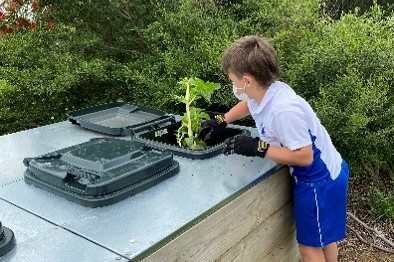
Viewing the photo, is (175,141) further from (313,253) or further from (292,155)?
(313,253)

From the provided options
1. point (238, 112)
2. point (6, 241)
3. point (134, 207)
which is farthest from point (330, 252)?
point (6, 241)

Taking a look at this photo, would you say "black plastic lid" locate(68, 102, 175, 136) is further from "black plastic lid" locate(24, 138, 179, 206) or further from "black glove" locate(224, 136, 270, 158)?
"black glove" locate(224, 136, 270, 158)

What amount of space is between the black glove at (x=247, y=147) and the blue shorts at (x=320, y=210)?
308 mm

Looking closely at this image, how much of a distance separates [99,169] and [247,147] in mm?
709

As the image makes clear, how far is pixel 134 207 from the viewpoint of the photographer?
1887 mm

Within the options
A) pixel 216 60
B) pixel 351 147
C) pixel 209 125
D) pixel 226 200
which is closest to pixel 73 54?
pixel 216 60

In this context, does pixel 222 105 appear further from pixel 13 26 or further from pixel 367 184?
pixel 13 26

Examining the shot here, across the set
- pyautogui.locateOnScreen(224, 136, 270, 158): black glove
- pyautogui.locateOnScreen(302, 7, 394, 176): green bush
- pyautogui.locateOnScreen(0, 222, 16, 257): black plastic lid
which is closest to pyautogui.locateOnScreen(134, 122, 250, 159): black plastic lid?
pyautogui.locateOnScreen(224, 136, 270, 158): black glove

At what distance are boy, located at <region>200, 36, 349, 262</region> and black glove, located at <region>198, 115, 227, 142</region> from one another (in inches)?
12.1

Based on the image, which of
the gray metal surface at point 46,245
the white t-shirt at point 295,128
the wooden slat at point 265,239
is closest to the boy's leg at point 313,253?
the wooden slat at point 265,239

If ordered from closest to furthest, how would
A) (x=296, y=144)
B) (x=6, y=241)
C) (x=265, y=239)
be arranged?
(x=6, y=241) → (x=296, y=144) → (x=265, y=239)

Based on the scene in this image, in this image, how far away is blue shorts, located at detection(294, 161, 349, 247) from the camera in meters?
2.36

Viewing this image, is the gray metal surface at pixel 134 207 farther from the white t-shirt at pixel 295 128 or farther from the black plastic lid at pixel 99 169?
the white t-shirt at pixel 295 128

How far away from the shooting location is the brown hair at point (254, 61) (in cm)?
228
